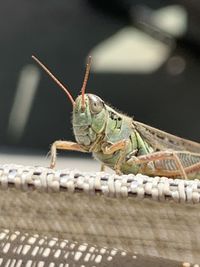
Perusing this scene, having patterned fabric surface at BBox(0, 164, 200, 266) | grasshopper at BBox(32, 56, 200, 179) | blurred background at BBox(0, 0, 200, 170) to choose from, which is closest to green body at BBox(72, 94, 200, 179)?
grasshopper at BBox(32, 56, 200, 179)

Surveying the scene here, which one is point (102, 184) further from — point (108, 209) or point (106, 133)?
point (106, 133)

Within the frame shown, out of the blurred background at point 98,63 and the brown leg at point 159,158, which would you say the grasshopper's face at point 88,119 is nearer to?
the brown leg at point 159,158

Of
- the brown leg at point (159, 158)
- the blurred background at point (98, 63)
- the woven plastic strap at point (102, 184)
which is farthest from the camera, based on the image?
the blurred background at point (98, 63)

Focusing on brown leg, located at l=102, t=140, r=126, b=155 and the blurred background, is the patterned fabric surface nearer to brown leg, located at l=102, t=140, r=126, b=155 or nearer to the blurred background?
brown leg, located at l=102, t=140, r=126, b=155

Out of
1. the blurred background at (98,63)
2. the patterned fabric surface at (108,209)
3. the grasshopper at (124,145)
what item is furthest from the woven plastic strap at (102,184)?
the blurred background at (98,63)

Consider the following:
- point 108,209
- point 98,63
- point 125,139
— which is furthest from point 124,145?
point 98,63

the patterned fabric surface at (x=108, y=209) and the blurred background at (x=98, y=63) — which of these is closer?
the patterned fabric surface at (x=108, y=209)

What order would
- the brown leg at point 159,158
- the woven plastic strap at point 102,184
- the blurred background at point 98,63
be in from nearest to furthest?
1. the woven plastic strap at point 102,184
2. the brown leg at point 159,158
3. the blurred background at point 98,63
